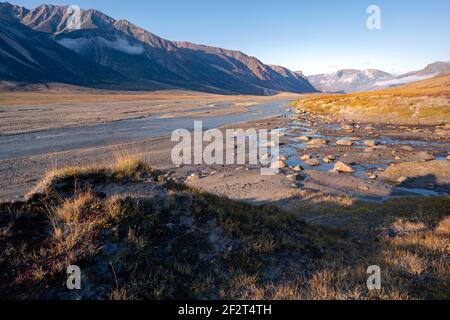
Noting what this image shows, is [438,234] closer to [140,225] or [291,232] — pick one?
[291,232]

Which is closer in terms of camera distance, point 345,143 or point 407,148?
point 407,148

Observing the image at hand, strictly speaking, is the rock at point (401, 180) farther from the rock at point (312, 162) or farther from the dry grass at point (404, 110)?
the dry grass at point (404, 110)

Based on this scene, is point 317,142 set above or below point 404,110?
below

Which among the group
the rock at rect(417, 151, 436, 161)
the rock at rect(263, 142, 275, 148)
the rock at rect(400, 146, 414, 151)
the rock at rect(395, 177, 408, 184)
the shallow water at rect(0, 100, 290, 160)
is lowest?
the rock at rect(395, 177, 408, 184)

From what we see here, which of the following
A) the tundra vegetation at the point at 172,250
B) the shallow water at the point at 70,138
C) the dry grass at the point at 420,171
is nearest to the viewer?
the tundra vegetation at the point at 172,250

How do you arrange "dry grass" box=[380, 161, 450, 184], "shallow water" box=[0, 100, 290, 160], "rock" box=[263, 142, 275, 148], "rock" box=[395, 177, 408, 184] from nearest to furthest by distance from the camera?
1. "rock" box=[395, 177, 408, 184]
2. "dry grass" box=[380, 161, 450, 184]
3. "shallow water" box=[0, 100, 290, 160]
4. "rock" box=[263, 142, 275, 148]

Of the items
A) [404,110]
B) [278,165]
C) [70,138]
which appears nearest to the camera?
[278,165]

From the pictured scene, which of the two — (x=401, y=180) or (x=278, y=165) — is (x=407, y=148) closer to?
(x=401, y=180)

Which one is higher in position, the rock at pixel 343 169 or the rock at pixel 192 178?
the rock at pixel 343 169

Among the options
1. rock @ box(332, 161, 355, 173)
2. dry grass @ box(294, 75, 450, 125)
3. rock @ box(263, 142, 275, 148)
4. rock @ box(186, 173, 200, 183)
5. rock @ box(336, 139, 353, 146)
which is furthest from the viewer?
dry grass @ box(294, 75, 450, 125)

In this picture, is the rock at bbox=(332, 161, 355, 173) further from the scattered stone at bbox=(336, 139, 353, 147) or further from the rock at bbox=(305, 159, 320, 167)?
the scattered stone at bbox=(336, 139, 353, 147)

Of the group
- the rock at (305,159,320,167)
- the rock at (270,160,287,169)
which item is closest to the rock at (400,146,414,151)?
the rock at (305,159,320,167)

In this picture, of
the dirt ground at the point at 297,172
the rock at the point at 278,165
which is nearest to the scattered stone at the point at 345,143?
the dirt ground at the point at 297,172

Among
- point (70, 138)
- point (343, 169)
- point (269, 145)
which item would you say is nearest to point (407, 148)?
point (343, 169)
